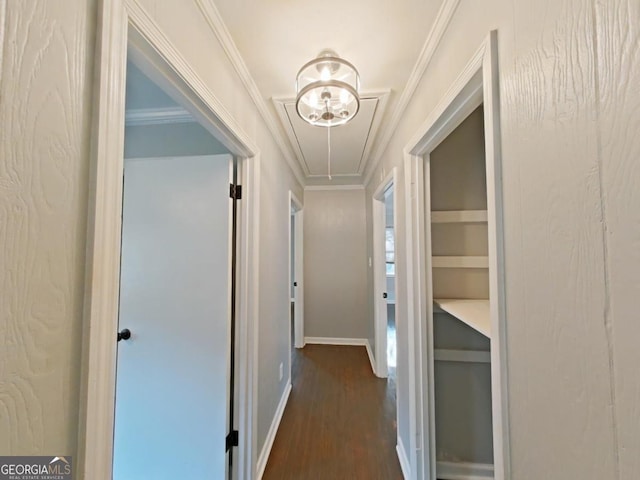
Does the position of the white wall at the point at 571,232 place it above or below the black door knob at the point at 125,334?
above

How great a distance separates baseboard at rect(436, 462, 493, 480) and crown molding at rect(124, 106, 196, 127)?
2.87m

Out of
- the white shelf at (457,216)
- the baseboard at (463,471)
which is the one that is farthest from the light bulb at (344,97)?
→ the baseboard at (463,471)

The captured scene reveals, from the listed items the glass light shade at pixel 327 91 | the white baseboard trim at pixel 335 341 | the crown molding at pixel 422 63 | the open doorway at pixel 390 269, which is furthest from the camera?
the white baseboard trim at pixel 335 341

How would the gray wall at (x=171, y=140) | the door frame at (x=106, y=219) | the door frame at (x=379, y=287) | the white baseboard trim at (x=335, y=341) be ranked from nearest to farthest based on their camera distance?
the door frame at (x=106, y=219) → the gray wall at (x=171, y=140) → the door frame at (x=379, y=287) → the white baseboard trim at (x=335, y=341)

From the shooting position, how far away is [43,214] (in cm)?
49

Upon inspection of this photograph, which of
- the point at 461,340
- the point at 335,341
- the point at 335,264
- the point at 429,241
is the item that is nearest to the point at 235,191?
the point at 429,241

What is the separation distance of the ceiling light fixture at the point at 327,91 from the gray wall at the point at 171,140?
2.60ft

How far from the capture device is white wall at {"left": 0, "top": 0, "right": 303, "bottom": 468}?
0.44 m

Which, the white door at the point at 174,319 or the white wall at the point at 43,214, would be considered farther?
the white door at the point at 174,319

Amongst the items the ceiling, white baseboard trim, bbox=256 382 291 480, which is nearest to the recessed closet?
the ceiling

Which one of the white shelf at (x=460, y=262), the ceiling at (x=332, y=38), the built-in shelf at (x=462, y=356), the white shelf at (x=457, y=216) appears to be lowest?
the built-in shelf at (x=462, y=356)

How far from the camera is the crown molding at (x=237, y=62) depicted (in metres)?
1.04

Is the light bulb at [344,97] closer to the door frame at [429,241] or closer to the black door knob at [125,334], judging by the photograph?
the door frame at [429,241]

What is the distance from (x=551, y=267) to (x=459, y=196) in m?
1.26
